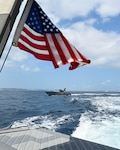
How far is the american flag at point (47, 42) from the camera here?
179 inches

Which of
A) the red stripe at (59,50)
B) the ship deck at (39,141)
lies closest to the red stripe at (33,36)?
the red stripe at (59,50)

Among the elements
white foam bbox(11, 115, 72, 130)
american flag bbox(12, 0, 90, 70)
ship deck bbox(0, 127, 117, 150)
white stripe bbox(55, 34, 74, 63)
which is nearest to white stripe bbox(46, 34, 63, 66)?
american flag bbox(12, 0, 90, 70)

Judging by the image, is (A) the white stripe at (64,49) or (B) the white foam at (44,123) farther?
(B) the white foam at (44,123)

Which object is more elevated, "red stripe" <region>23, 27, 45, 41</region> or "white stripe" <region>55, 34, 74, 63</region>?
"red stripe" <region>23, 27, 45, 41</region>

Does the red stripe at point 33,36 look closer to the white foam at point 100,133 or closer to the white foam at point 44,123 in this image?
the white foam at point 100,133

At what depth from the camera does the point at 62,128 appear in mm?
20312

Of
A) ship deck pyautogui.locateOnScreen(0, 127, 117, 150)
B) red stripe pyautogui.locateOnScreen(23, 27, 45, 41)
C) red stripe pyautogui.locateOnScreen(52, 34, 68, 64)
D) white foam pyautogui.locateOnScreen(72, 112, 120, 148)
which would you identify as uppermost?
red stripe pyautogui.locateOnScreen(23, 27, 45, 41)

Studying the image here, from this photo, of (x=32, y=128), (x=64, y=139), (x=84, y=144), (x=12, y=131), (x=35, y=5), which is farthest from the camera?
(x=32, y=128)

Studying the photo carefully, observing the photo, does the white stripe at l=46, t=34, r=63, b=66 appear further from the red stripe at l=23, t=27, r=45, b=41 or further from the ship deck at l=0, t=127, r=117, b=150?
the ship deck at l=0, t=127, r=117, b=150

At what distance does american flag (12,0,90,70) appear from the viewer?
14.9 feet

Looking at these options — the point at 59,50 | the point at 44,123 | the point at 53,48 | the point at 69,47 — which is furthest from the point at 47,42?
the point at 44,123

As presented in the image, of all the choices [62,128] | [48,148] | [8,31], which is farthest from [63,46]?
[62,128]

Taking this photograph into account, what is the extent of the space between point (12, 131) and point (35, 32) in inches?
312

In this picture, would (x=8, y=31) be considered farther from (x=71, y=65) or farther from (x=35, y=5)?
(x=71, y=65)
